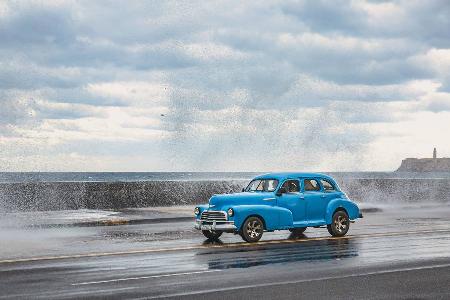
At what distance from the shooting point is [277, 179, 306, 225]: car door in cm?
2011

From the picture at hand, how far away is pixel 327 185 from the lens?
848 inches

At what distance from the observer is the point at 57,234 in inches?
872

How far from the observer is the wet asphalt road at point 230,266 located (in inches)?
451

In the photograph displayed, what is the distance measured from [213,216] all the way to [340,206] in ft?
13.3

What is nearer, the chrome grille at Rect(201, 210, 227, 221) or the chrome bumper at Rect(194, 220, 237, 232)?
the chrome bumper at Rect(194, 220, 237, 232)

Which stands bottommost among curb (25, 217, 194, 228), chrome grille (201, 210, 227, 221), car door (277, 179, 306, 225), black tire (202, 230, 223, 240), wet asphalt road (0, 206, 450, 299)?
wet asphalt road (0, 206, 450, 299)

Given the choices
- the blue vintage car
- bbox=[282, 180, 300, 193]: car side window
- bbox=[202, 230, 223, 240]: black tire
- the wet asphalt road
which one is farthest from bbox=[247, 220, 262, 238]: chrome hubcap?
bbox=[282, 180, 300, 193]: car side window

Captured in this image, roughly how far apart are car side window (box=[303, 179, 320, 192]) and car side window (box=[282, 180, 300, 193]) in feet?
1.03

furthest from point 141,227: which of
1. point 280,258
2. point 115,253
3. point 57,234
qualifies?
point 280,258

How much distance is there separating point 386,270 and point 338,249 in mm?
3819

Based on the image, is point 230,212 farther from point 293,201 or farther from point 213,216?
point 293,201

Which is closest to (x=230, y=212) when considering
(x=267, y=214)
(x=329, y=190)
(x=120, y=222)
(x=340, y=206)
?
(x=267, y=214)

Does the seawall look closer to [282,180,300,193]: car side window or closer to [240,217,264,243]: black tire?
[282,180,300,193]: car side window

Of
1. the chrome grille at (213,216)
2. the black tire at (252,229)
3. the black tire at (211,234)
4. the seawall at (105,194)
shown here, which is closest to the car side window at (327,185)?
the black tire at (252,229)
